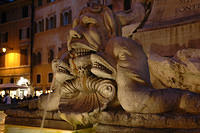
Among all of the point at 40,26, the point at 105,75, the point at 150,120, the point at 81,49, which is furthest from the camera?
the point at 40,26

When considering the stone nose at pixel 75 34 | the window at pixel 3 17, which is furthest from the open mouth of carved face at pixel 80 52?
the window at pixel 3 17

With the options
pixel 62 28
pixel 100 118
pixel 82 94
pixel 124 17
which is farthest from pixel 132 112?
pixel 62 28

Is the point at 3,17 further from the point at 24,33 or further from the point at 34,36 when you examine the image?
the point at 34,36

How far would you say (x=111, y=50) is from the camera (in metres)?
3.09

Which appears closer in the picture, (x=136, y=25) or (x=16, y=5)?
(x=136, y=25)

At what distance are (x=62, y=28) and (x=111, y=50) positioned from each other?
77.7 feet

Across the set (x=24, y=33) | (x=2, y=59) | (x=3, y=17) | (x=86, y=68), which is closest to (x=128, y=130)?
(x=86, y=68)

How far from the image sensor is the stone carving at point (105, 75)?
2.51 meters

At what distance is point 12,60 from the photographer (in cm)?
3111

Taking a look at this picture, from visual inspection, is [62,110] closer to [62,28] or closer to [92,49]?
[92,49]

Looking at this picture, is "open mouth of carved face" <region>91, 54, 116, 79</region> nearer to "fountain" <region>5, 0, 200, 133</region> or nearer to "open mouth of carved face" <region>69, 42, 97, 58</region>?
"fountain" <region>5, 0, 200, 133</region>

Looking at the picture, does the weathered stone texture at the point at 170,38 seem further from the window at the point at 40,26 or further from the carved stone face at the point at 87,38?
the window at the point at 40,26

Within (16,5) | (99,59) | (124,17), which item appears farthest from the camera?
(16,5)

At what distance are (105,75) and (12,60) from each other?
30.2 metres
